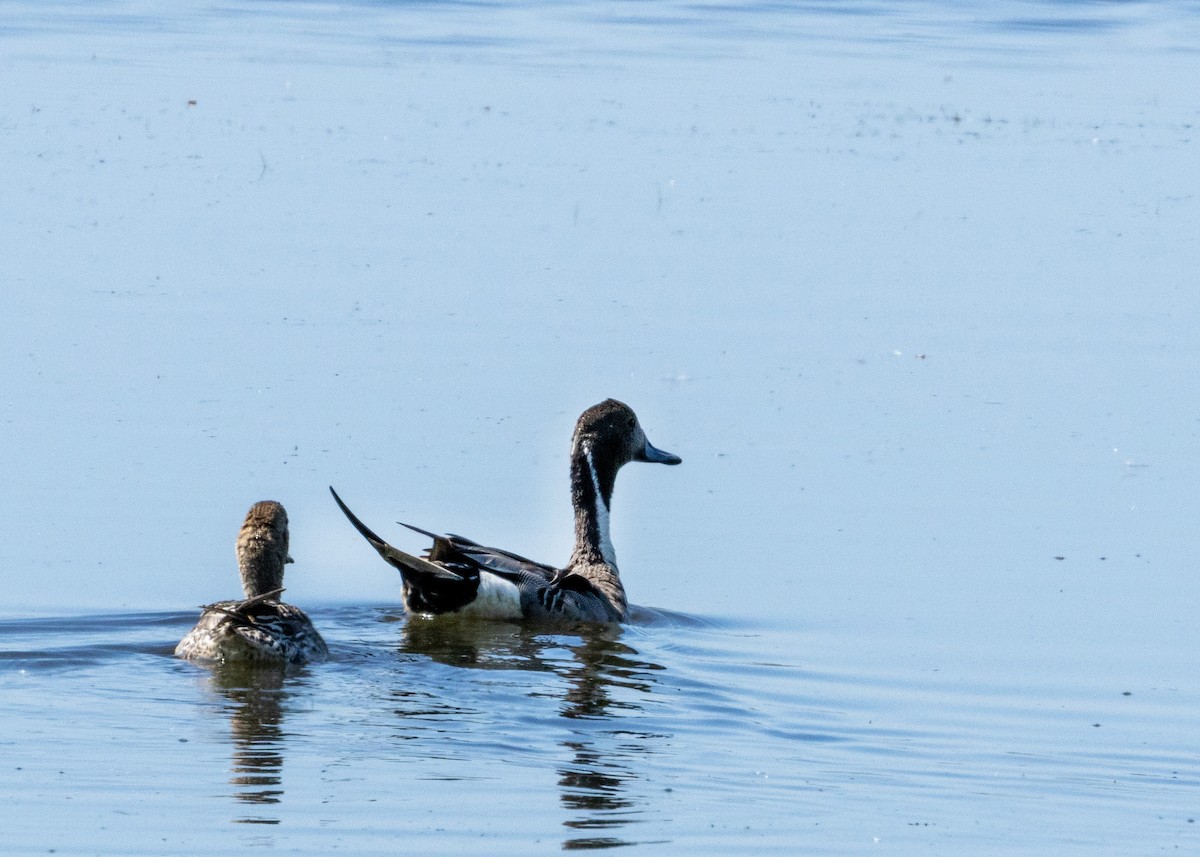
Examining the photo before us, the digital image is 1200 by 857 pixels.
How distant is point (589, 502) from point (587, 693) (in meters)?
2.91

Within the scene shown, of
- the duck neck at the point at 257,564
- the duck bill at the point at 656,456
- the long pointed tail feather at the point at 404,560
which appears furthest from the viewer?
the duck bill at the point at 656,456

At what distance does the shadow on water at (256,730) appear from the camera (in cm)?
718

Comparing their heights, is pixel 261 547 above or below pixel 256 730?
above

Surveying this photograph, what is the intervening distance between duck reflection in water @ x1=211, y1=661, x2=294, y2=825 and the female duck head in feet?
2.37

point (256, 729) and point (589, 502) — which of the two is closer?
point (256, 729)

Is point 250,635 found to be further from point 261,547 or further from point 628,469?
point 628,469

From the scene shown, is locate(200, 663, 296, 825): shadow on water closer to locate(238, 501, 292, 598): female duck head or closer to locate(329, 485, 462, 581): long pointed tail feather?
locate(238, 501, 292, 598): female duck head

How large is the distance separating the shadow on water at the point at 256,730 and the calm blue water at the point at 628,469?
0.09ft

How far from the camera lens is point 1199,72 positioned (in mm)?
36062

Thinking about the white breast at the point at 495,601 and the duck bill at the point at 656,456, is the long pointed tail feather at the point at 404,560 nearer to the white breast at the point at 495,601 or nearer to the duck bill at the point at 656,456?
the white breast at the point at 495,601

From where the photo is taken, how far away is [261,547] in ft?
32.4

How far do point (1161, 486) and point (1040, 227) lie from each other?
8828 millimetres

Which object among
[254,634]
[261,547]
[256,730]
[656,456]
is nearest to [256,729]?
[256,730]

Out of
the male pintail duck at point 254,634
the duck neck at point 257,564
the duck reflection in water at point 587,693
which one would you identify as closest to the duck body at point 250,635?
the male pintail duck at point 254,634
